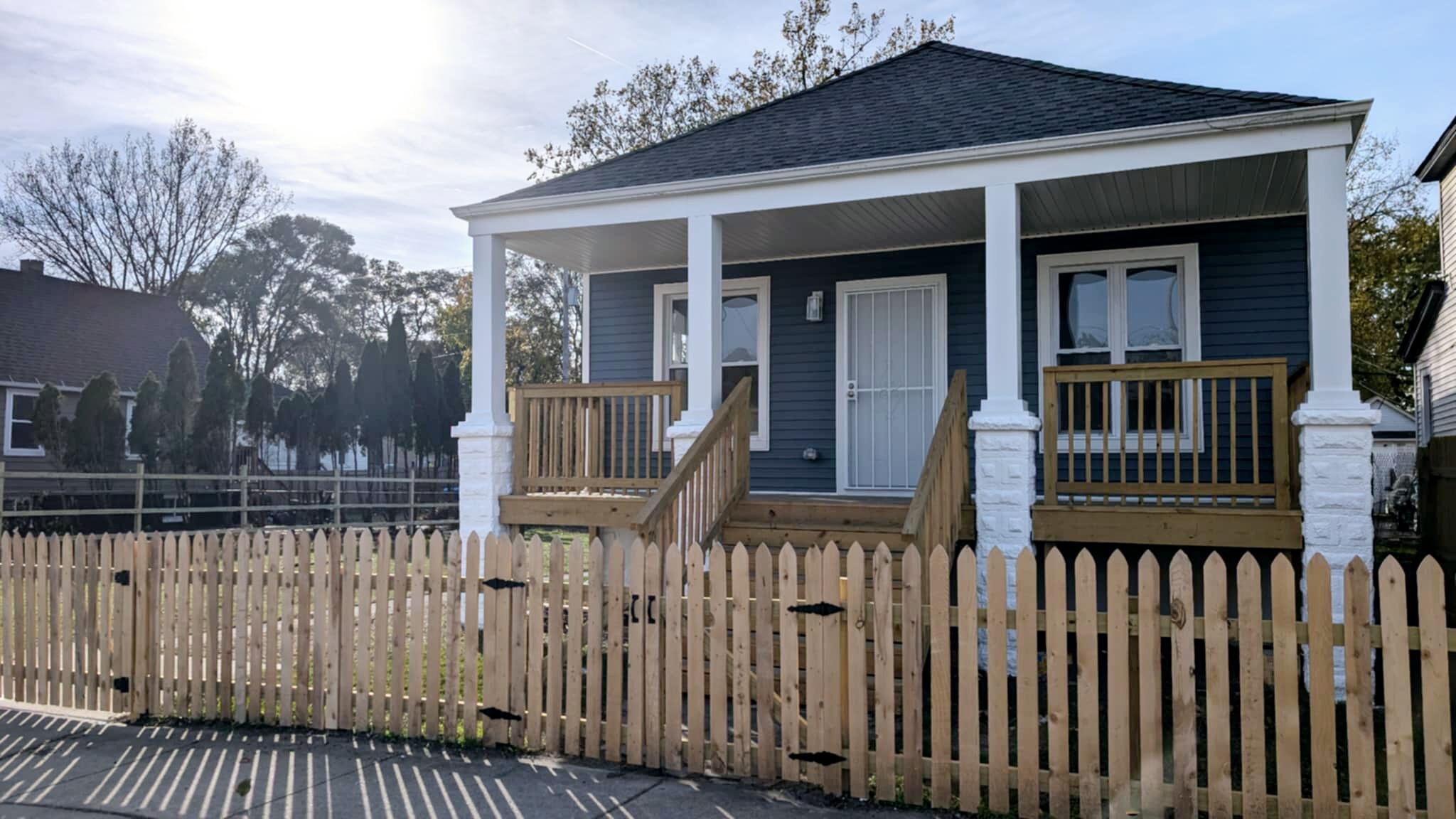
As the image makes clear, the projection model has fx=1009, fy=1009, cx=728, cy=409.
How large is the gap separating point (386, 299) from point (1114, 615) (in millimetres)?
46685

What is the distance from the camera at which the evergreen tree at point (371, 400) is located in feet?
77.4

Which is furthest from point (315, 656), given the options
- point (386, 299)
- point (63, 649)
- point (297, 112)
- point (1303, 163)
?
point (386, 299)

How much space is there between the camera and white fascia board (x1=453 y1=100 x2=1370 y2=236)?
262 inches

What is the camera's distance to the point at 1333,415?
21.1ft

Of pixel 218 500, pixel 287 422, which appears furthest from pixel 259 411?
pixel 218 500

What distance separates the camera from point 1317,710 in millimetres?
3930

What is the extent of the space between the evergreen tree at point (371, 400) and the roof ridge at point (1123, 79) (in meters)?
17.0

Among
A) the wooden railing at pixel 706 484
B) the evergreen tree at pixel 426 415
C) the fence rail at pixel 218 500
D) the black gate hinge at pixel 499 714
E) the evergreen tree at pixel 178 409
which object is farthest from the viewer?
the evergreen tree at pixel 426 415

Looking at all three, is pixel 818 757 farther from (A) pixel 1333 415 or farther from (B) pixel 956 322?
(B) pixel 956 322

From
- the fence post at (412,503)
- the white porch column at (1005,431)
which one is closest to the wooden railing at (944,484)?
the white porch column at (1005,431)

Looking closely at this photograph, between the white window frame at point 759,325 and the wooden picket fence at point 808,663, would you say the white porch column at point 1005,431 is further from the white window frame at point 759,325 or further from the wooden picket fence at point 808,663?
the white window frame at point 759,325

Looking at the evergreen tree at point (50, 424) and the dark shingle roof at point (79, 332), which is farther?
the dark shingle roof at point (79, 332)

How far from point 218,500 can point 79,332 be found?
30.5ft

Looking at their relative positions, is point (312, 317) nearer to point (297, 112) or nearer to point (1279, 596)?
point (297, 112)
